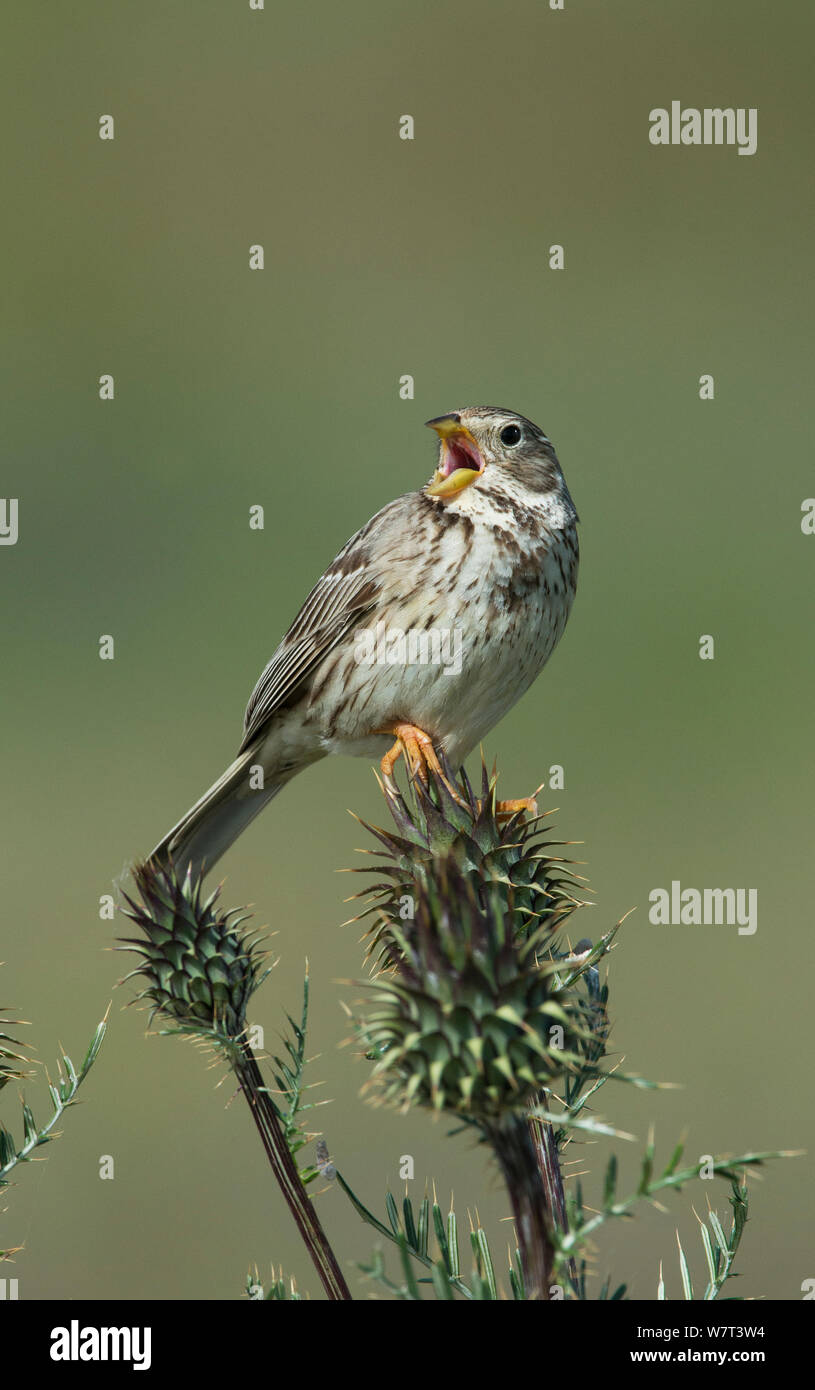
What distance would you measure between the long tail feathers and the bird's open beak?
4.47 feet

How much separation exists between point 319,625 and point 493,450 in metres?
1.02

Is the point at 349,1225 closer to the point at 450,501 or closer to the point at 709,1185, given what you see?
the point at 709,1185

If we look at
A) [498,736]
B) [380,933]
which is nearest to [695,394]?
[498,736]

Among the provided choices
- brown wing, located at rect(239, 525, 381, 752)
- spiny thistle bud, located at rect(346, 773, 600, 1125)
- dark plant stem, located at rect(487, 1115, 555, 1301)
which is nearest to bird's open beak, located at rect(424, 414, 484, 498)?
brown wing, located at rect(239, 525, 381, 752)

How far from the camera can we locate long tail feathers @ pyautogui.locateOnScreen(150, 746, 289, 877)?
546 cm

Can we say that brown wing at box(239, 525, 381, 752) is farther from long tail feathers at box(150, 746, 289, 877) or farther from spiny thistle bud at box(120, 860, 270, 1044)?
spiny thistle bud at box(120, 860, 270, 1044)

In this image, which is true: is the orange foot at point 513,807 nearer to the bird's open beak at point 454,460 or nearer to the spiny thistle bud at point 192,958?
the spiny thistle bud at point 192,958

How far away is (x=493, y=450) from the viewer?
5.11 m

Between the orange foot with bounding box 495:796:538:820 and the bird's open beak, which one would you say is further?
the bird's open beak

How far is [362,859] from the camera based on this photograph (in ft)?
45.4

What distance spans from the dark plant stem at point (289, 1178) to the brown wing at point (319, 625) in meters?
2.70

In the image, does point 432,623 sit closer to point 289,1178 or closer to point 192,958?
point 192,958

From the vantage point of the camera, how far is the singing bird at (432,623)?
485 centimetres

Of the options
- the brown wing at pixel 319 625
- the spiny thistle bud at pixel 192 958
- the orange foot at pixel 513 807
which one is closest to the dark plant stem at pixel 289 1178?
the spiny thistle bud at pixel 192 958
